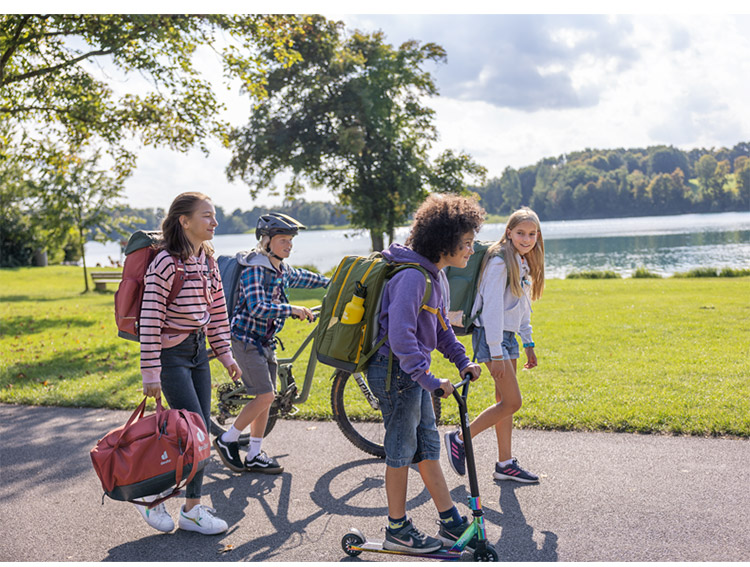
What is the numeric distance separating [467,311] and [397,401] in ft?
4.37

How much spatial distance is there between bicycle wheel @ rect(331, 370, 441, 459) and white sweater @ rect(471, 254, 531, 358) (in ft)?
3.33

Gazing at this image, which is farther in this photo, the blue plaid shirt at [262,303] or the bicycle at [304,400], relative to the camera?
the bicycle at [304,400]

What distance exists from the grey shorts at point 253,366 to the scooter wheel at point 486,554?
2.21m

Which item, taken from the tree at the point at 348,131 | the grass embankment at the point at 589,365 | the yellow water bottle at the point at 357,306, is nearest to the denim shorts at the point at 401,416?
the yellow water bottle at the point at 357,306

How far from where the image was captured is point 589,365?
8570mm

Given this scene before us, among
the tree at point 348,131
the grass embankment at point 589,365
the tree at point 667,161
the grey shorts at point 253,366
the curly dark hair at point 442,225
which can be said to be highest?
the tree at point 667,161

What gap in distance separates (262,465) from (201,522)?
1089mm

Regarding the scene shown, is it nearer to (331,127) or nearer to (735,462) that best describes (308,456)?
(735,462)

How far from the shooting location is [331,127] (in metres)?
29.3

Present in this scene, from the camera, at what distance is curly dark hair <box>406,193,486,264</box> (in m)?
3.51

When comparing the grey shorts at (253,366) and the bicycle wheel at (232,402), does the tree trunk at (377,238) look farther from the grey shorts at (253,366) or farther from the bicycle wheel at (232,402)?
the grey shorts at (253,366)

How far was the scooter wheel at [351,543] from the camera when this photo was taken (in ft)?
12.0

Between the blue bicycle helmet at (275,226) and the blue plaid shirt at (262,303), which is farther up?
the blue bicycle helmet at (275,226)

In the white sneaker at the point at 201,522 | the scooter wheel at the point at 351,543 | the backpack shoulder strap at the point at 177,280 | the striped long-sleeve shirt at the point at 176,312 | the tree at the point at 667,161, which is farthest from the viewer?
the tree at the point at 667,161
